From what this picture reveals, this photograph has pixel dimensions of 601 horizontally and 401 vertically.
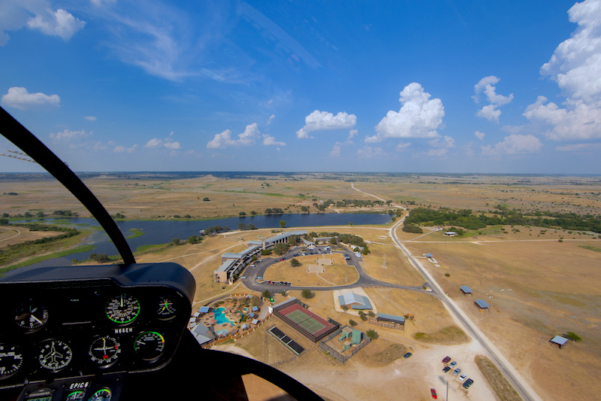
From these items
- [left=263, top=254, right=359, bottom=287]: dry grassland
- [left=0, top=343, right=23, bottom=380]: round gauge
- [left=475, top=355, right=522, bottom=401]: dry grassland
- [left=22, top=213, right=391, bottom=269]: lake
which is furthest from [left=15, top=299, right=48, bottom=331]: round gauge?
[left=22, top=213, right=391, bottom=269]: lake

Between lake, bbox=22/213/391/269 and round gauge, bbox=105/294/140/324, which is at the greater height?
round gauge, bbox=105/294/140/324

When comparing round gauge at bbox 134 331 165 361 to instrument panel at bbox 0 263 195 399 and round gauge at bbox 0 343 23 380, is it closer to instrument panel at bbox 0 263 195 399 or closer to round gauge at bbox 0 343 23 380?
instrument panel at bbox 0 263 195 399

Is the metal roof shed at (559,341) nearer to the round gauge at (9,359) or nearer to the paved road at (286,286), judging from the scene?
the paved road at (286,286)

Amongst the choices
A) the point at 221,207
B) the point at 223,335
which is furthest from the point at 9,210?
the point at 223,335

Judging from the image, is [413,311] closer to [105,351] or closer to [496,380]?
[496,380]

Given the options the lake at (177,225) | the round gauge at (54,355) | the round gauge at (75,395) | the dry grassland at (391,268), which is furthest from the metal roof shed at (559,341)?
the lake at (177,225)

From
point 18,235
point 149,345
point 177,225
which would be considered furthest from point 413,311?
point 18,235
